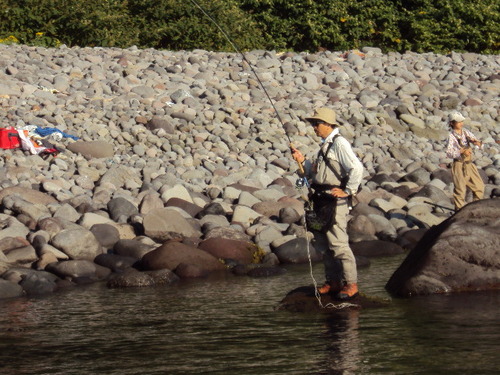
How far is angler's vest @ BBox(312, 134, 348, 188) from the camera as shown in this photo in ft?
30.1

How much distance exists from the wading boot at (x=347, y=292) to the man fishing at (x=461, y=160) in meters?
5.06

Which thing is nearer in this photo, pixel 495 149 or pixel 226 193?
pixel 226 193

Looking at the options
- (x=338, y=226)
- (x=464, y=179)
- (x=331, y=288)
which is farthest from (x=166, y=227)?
(x=338, y=226)

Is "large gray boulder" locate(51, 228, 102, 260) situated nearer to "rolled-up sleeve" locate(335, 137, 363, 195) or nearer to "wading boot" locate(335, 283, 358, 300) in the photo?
"wading boot" locate(335, 283, 358, 300)

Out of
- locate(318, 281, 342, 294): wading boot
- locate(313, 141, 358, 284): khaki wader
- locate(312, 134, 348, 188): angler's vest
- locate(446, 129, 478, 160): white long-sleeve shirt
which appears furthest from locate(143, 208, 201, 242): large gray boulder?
locate(312, 134, 348, 188): angler's vest

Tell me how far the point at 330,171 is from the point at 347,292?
3.54 feet

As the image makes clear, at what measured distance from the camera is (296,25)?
28.6m

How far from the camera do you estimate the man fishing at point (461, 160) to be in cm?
1409

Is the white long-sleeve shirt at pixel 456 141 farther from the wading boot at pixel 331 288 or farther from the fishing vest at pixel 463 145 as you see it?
the wading boot at pixel 331 288

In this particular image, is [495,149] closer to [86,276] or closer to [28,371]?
[86,276]

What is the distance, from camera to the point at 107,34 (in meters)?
25.3

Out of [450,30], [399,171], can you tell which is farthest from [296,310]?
[450,30]

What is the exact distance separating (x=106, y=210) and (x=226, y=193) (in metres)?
1.98

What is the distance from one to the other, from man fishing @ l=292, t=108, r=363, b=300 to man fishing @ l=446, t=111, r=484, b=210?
5035mm
